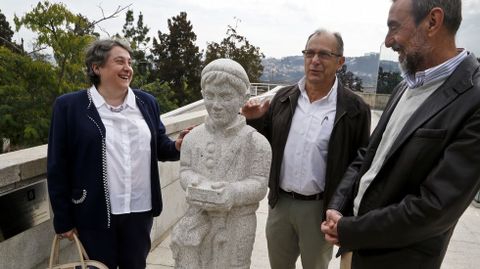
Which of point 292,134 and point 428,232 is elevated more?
point 292,134

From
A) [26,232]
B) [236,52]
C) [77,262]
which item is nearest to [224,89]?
[77,262]

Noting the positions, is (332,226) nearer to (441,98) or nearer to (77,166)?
(441,98)

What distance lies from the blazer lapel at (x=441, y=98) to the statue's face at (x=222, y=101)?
3.14ft

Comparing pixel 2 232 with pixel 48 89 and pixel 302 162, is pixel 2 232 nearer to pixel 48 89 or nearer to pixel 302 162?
pixel 302 162

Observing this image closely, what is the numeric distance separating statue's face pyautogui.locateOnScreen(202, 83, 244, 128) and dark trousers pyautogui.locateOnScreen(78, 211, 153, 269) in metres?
0.97

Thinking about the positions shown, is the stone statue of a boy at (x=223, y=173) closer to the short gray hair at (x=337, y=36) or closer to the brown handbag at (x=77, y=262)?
the brown handbag at (x=77, y=262)

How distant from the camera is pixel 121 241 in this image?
2723mm

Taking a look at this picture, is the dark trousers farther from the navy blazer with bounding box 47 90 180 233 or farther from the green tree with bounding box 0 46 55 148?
the green tree with bounding box 0 46 55 148

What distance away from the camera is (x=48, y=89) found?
835 cm

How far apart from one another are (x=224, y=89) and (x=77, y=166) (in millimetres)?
1125

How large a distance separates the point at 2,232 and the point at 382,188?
7.76 ft

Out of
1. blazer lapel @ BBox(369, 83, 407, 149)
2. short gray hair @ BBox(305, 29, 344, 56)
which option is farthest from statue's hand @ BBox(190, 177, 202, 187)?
short gray hair @ BBox(305, 29, 344, 56)

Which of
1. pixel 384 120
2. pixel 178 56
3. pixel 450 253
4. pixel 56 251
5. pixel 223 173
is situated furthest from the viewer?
pixel 178 56

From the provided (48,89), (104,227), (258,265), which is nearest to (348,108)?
(104,227)
